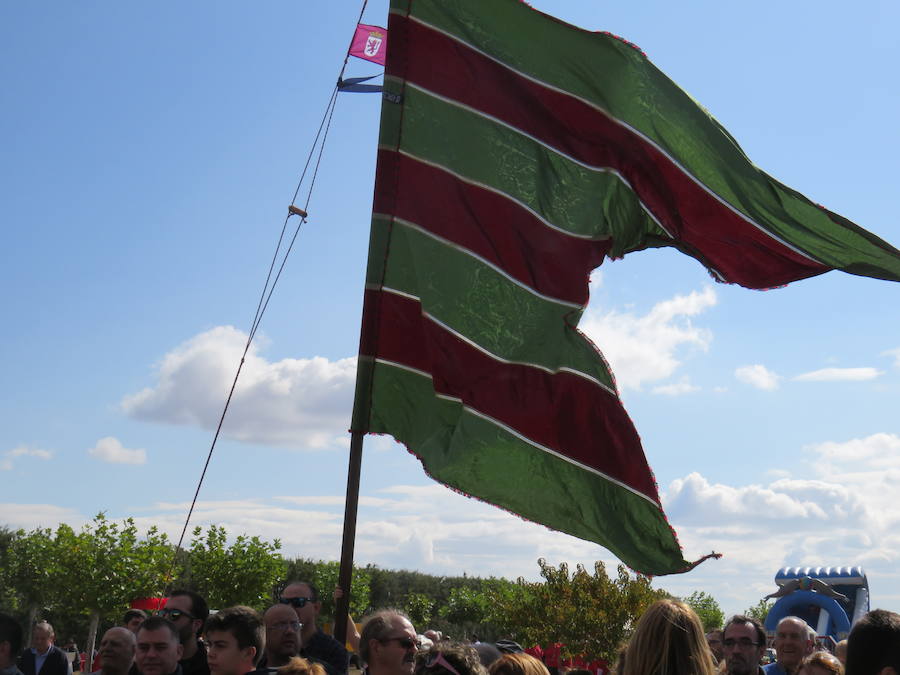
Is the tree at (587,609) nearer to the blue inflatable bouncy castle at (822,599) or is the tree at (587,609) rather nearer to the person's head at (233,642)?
the blue inflatable bouncy castle at (822,599)

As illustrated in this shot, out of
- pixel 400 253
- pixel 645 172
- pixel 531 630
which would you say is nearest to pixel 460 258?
pixel 400 253

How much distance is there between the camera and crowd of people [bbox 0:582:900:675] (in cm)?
343

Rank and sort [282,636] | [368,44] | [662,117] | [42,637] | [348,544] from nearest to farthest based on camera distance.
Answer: [282,636]
[348,544]
[662,117]
[368,44]
[42,637]

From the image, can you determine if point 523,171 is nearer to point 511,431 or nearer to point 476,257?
point 476,257

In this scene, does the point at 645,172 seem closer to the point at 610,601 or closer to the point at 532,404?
the point at 532,404

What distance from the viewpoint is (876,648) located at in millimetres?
2688

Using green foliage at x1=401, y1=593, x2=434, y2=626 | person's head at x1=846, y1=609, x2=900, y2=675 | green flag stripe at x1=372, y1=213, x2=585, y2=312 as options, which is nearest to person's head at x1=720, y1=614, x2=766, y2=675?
green flag stripe at x1=372, y1=213, x2=585, y2=312

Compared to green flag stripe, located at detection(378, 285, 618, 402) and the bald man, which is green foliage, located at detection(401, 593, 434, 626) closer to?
green flag stripe, located at detection(378, 285, 618, 402)

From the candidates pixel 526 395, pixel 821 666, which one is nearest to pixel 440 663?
pixel 821 666

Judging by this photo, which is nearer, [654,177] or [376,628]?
[376,628]

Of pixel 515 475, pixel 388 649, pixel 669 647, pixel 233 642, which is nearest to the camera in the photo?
pixel 669 647

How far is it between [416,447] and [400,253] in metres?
1.39

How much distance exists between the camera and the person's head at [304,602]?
5.92 m

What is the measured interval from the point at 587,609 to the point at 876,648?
29145 millimetres
